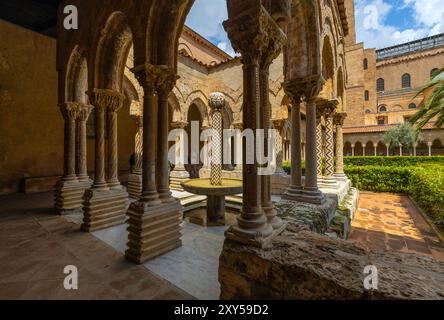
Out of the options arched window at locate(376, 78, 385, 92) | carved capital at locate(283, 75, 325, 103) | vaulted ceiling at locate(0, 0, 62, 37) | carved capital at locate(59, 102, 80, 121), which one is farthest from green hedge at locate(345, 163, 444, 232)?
arched window at locate(376, 78, 385, 92)

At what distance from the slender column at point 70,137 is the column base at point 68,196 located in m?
0.18

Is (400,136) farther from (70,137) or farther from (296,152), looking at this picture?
(70,137)

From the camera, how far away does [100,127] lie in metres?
4.46

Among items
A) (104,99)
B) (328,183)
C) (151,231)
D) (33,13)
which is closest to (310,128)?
(328,183)

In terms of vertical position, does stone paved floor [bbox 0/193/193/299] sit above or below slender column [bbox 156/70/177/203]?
below

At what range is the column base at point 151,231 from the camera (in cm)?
296

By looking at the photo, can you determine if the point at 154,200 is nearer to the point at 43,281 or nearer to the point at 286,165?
the point at 43,281

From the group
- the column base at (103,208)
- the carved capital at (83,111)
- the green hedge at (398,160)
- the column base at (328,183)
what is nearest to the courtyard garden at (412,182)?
the column base at (328,183)

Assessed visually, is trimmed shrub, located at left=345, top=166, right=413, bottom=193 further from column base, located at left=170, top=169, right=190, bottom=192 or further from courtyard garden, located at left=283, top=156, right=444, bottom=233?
column base, located at left=170, top=169, right=190, bottom=192

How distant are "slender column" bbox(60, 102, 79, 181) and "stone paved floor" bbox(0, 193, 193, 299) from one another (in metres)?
1.53

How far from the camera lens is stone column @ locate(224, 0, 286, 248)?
2145 millimetres

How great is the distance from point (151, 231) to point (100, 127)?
8.91ft

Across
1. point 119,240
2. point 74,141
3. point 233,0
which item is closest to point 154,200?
point 119,240

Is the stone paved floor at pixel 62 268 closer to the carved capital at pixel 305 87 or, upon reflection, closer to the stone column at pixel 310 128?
the stone column at pixel 310 128
